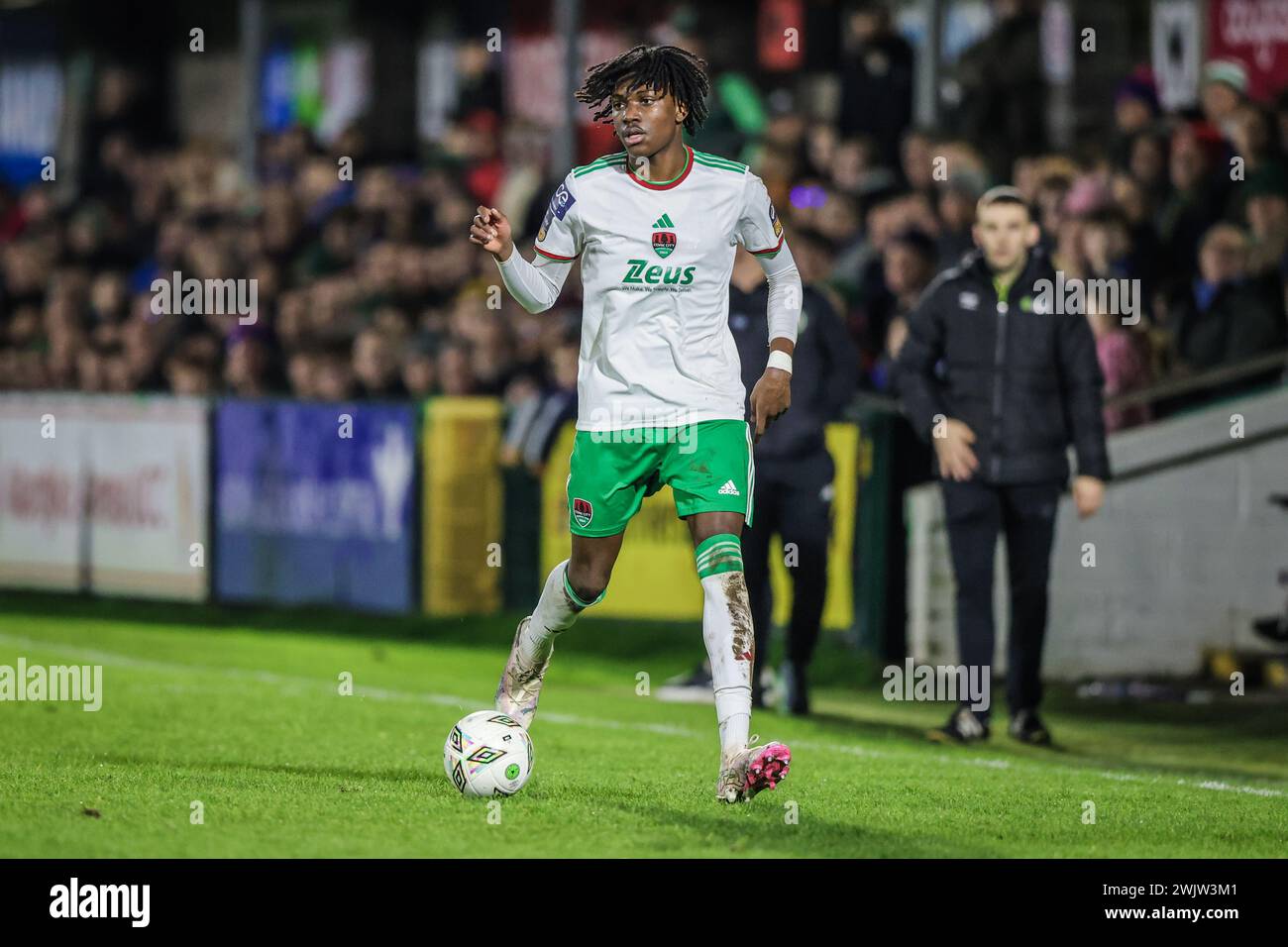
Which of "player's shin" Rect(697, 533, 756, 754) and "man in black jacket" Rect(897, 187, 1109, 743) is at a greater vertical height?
"man in black jacket" Rect(897, 187, 1109, 743)

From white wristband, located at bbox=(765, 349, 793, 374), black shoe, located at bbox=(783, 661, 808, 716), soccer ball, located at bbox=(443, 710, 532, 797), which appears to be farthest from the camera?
black shoe, located at bbox=(783, 661, 808, 716)

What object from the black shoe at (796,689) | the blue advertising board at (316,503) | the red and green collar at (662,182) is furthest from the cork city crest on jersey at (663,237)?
the blue advertising board at (316,503)

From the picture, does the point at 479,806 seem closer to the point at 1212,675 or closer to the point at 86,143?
the point at 1212,675

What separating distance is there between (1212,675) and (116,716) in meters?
6.18

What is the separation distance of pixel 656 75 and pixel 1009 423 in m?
3.39

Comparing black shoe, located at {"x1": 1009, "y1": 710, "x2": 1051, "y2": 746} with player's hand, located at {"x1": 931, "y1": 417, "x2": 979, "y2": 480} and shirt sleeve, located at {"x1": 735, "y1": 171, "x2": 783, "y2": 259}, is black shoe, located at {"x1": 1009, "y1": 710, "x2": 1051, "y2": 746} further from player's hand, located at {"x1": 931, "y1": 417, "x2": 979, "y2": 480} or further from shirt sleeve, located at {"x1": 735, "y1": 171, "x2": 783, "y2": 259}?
shirt sleeve, located at {"x1": 735, "y1": 171, "x2": 783, "y2": 259}

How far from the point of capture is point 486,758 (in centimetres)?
729

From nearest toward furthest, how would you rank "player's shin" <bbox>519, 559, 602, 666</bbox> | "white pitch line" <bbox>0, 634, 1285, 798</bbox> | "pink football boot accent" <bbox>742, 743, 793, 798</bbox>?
1. "pink football boot accent" <bbox>742, 743, 793, 798</bbox>
2. "player's shin" <bbox>519, 559, 602, 666</bbox>
3. "white pitch line" <bbox>0, 634, 1285, 798</bbox>

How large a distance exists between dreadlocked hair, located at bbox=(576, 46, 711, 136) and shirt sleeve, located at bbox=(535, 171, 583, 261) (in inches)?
11.7

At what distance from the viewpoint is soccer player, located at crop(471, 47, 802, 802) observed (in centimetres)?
734

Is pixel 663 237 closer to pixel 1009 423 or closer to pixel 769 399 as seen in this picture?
pixel 769 399

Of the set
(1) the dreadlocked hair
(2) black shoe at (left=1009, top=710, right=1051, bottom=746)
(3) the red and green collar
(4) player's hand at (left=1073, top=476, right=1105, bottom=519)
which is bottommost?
(2) black shoe at (left=1009, top=710, right=1051, bottom=746)

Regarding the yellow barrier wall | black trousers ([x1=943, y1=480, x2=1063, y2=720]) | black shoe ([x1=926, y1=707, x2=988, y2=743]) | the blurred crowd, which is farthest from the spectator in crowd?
the yellow barrier wall

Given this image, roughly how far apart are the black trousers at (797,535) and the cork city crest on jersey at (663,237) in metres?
3.73
